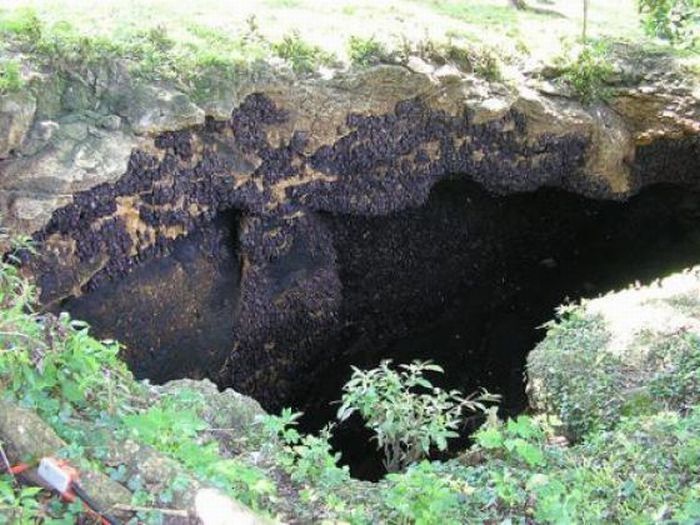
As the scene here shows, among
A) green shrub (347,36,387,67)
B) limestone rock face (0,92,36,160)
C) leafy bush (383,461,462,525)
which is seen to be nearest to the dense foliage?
leafy bush (383,461,462,525)

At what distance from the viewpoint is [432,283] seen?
9.59 metres

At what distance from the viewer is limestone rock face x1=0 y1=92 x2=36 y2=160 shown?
216 inches

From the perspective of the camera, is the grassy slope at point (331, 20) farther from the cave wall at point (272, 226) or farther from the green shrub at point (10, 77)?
the green shrub at point (10, 77)

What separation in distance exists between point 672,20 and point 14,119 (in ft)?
21.7

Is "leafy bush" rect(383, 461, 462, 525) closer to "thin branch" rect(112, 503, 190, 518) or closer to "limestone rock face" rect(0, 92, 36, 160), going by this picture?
"thin branch" rect(112, 503, 190, 518)

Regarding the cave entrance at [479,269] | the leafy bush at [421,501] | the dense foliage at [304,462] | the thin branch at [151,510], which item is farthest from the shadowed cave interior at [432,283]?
the thin branch at [151,510]

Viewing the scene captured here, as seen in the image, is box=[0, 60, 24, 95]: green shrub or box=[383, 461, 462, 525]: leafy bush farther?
box=[0, 60, 24, 95]: green shrub

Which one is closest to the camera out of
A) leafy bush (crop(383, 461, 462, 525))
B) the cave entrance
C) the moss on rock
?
leafy bush (crop(383, 461, 462, 525))

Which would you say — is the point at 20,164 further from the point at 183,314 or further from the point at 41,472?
the point at 41,472

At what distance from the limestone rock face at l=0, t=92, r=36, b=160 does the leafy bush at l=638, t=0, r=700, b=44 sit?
20.6 feet

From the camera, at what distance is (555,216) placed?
10.1 m

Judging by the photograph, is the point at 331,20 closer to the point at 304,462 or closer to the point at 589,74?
the point at 589,74

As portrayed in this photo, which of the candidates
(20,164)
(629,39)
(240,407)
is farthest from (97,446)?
(629,39)

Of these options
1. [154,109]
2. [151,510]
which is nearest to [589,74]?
[154,109]
